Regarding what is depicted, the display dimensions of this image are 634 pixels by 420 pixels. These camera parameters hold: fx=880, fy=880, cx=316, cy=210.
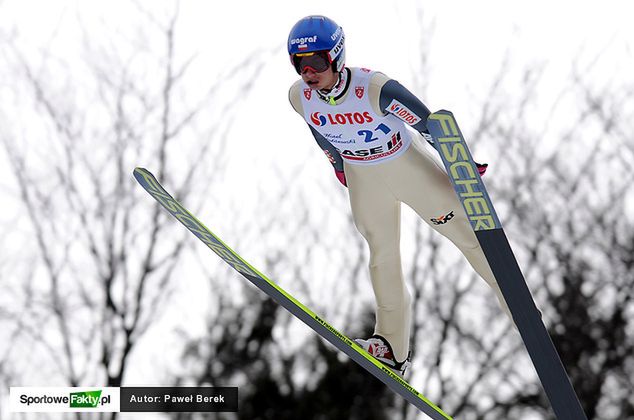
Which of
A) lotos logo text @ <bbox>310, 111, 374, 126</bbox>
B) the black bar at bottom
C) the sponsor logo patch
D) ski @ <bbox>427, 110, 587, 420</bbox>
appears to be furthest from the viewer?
the black bar at bottom

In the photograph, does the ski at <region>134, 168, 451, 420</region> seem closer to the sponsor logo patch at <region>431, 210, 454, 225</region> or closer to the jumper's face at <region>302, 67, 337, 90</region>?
the sponsor logo patch at <region>431, 210, 454, 225</region>

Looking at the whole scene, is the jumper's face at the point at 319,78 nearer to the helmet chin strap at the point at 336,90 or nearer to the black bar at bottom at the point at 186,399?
the helmet chin strap at the point at 336,90

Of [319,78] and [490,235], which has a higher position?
[319,78]

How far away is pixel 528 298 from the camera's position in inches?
141

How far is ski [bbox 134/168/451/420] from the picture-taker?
14.2 feet

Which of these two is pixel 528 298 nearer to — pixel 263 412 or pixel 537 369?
pixel 537 369

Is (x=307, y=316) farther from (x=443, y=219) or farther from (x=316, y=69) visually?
(x=316, y=69)

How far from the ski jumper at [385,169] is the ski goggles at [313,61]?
149 millimetres

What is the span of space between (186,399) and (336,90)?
20.4 feet

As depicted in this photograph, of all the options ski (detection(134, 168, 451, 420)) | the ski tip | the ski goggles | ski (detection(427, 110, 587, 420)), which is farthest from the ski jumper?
the ski tip

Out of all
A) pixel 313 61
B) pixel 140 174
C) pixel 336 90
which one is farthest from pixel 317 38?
pixel 140 174

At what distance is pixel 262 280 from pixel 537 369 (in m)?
1.44

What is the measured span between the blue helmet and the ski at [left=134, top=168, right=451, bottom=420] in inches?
45.5

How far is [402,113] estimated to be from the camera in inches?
155
